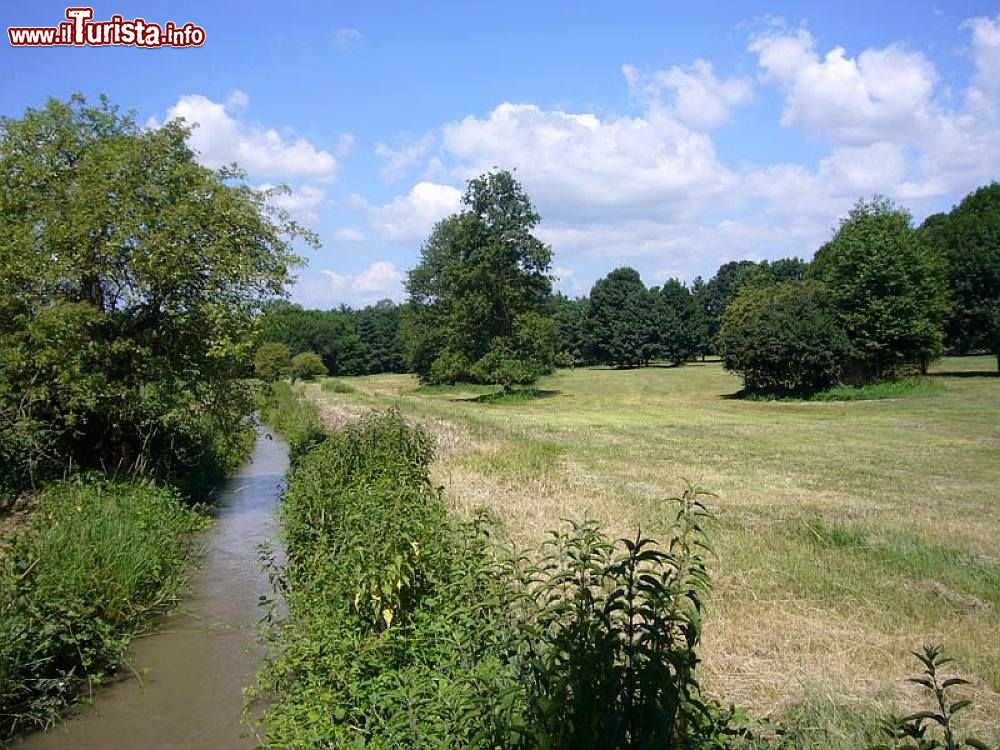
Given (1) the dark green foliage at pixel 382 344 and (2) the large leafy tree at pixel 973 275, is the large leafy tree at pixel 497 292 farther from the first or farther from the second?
(1) the dark green foliage at pixel 382 344

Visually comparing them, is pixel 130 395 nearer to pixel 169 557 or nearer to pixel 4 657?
pixel 169 557

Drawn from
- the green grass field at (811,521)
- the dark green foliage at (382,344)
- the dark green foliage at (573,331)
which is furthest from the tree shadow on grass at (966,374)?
the dark green foliage at (382,344)

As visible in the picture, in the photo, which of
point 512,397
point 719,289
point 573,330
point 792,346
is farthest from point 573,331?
point 792,346

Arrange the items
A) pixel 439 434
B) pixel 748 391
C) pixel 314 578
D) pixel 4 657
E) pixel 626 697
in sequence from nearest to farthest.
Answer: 1. pixel 626 697
2. pixel 4 657
3. pixel 314 578
4. pixel 439 434
5. pixel 748 391

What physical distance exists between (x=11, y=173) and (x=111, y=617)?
8858mm

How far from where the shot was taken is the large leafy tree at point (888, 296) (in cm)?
4319

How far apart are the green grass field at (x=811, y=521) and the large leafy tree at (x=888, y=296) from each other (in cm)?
1161

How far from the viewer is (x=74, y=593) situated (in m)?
8.02

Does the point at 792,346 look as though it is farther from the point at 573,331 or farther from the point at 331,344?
the point at 331,344

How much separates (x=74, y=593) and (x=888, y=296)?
45612 mm

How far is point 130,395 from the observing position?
13617mm

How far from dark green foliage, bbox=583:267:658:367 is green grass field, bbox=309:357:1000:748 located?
5802 centimetres

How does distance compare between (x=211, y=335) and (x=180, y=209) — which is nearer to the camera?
(x=180, y=209)

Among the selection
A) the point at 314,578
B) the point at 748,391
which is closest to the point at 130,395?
the point at 314,578
